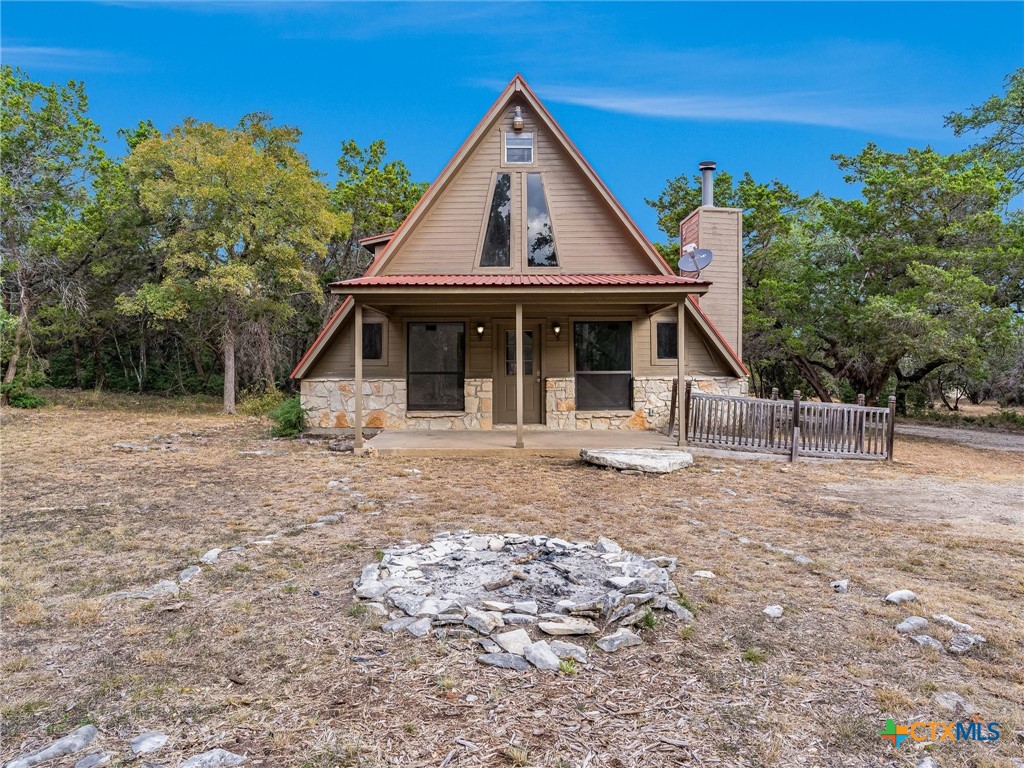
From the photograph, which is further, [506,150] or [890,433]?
[506,150]

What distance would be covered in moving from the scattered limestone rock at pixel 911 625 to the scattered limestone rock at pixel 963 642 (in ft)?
0.49

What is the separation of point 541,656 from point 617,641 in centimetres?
45

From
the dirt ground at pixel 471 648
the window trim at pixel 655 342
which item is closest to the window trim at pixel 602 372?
the window trim at pixel 655 342

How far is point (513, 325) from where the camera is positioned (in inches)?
436

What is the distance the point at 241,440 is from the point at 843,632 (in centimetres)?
1061

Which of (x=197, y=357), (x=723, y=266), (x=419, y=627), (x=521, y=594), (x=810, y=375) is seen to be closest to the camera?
(x=419, y=627)

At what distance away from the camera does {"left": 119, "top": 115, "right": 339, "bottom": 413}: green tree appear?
580 inches

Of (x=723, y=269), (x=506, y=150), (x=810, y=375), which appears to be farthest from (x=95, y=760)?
(x=810, y=375)

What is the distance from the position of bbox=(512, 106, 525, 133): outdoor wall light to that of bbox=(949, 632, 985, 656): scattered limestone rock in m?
10.2

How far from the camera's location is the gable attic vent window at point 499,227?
1078cm

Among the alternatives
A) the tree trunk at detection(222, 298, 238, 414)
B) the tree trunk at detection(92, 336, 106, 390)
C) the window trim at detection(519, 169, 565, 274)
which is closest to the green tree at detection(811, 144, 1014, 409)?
the window trim at detection(519, 169, 565, 274)

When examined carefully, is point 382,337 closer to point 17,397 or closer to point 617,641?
point 617,641

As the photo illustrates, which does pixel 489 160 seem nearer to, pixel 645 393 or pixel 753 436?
pixel 645 393

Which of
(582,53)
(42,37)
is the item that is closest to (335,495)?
(582,53)
